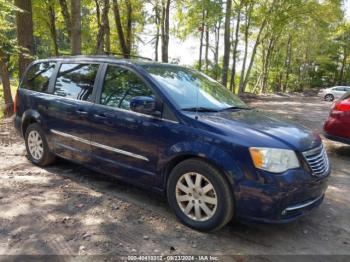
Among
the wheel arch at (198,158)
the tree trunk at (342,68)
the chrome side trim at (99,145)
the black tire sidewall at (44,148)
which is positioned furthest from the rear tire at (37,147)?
the tree trunk at (342,68)

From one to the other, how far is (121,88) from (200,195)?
1.76m

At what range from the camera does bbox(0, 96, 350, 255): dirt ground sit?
3354 millimetres

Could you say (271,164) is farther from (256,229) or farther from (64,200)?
(64,200)

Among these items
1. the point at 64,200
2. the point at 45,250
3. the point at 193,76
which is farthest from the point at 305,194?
the point at 64,200

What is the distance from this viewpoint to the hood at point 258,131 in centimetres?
339

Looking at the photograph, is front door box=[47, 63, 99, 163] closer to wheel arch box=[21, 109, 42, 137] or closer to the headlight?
wheel arch box=[21, 109, 42, 137]

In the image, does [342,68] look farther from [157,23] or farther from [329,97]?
[157,23]

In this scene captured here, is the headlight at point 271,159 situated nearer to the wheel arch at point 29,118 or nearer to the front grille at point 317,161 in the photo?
the front grille at point 317,161

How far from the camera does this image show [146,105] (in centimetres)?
388

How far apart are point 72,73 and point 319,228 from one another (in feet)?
12.9

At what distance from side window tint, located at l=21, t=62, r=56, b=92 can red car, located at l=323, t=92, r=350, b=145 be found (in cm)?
521

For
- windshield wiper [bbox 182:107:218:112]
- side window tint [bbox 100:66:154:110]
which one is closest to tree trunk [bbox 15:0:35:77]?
side window tint [bbox 100:66:154:110]

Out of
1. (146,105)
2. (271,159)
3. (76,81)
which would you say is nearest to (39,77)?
(76,81)

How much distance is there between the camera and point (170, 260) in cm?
315
